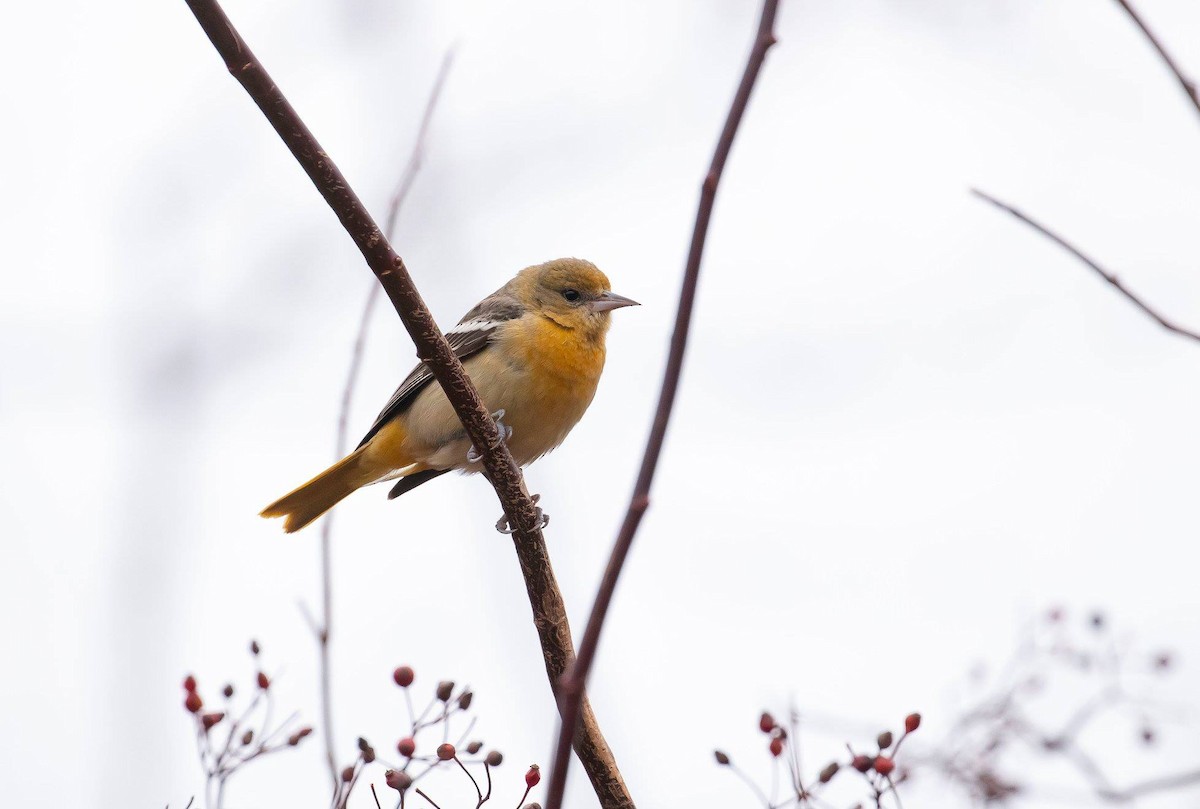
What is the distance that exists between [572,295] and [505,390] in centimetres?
99

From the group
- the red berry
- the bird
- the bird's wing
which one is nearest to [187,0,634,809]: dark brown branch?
the red berry

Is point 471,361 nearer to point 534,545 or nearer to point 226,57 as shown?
point 534,545

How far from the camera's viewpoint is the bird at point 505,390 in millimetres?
5586

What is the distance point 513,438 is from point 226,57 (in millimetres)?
3519

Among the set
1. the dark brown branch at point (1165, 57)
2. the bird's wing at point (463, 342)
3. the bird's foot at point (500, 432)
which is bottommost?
the dark brown branch at point (1165, 57)

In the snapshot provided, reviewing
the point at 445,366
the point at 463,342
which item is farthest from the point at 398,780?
the point at 463,342

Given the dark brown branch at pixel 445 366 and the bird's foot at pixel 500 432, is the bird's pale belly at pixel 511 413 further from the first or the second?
the dark brown branch at pixel 445 366

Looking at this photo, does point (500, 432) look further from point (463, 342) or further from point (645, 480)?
point (645, 480)

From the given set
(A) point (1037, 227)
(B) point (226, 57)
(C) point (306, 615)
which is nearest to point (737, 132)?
(A) point (1037, 227)

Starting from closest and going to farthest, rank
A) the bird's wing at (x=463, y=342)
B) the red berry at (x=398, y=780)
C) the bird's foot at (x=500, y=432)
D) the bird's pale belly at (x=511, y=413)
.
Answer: the red berry at (x=398, y=780), the bird's foot at (x=500, y=432), the bird's pale belly at (x=511, y=413), the bird's wing at (x=463, y=342)

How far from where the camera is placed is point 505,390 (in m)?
5.55

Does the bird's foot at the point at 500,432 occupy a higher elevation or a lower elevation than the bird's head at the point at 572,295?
lower

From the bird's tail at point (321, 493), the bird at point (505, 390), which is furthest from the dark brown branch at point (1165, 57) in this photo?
the bird's tail at point (321, 493)

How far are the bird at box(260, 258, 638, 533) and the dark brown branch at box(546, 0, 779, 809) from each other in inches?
152
